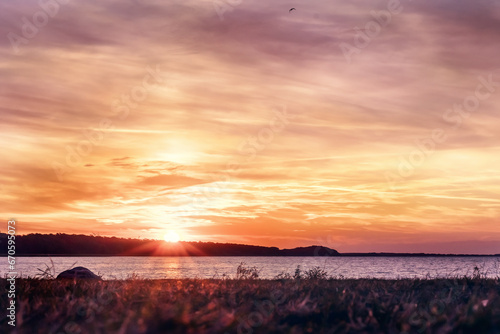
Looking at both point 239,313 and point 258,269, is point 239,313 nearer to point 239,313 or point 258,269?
point 239,313

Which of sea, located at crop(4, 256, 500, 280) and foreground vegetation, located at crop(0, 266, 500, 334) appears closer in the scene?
foreground vegetation, located at crop(0, 266, 500, 334)

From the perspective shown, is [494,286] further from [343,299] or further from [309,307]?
[309,307]

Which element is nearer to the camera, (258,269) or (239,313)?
(239,313)

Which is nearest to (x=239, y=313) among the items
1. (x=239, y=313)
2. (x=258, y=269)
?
(x=239, y=313)

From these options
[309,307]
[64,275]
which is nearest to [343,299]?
[309,307]

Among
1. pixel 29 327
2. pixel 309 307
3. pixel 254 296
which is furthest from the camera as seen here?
pixel 254 296

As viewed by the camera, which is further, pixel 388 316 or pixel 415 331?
pixel 388 316

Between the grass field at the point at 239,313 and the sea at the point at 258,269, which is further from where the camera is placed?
the sea at the point at 258,269

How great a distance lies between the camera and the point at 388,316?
764cm

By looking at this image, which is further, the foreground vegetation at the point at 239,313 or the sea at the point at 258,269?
the sea at the point at 258,269

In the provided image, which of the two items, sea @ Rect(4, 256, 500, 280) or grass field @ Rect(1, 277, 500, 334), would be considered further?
sea @ Rect(4, 256, 500, 280)

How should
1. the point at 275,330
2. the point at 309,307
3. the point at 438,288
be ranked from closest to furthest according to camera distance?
1. the point at 275,330
2. the point at 309,307
3. the point at 438,288

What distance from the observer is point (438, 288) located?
Result: 1252 centimetres

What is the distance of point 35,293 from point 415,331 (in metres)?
7.01
